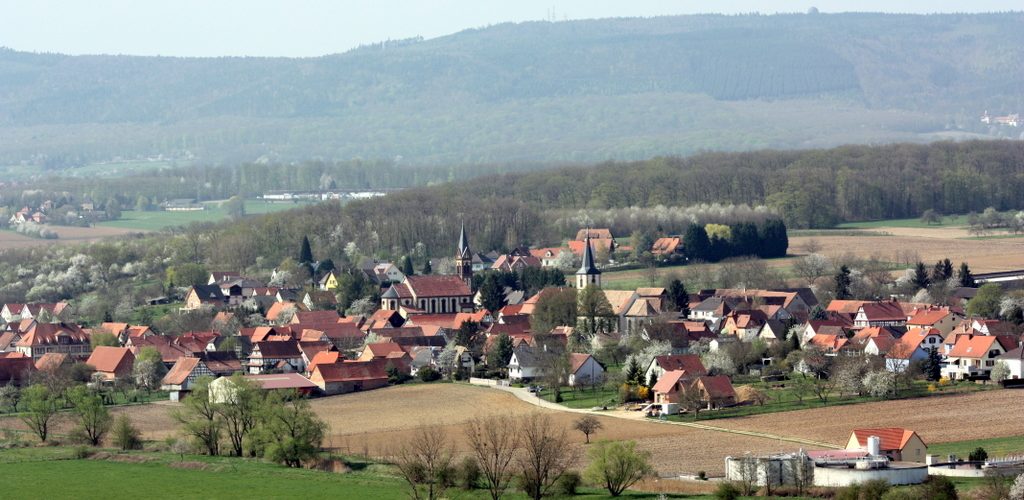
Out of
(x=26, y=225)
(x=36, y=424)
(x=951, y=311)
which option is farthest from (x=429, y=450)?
(x=26, y=225)

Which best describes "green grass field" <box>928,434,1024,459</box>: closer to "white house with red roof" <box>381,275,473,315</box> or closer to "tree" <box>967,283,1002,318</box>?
"tree" <box>967,283,1002,318</box>

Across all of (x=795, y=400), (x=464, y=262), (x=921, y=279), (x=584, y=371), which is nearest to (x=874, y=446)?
(x=795, y=400)

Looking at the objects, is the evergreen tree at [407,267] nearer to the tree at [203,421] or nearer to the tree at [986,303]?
the tree at [986,303]

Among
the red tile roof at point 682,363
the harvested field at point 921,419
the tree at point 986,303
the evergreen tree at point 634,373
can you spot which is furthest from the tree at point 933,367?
the tree at point 986,303

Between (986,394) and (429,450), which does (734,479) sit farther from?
(986,394)

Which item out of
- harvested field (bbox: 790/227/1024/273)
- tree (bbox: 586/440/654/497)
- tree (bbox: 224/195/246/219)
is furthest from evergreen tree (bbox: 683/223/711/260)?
tree (bbox: 586/440/654/497)

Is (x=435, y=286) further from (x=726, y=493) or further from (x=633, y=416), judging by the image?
(x=726, y=493)

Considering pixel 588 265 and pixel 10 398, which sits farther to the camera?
pixel 588 265
